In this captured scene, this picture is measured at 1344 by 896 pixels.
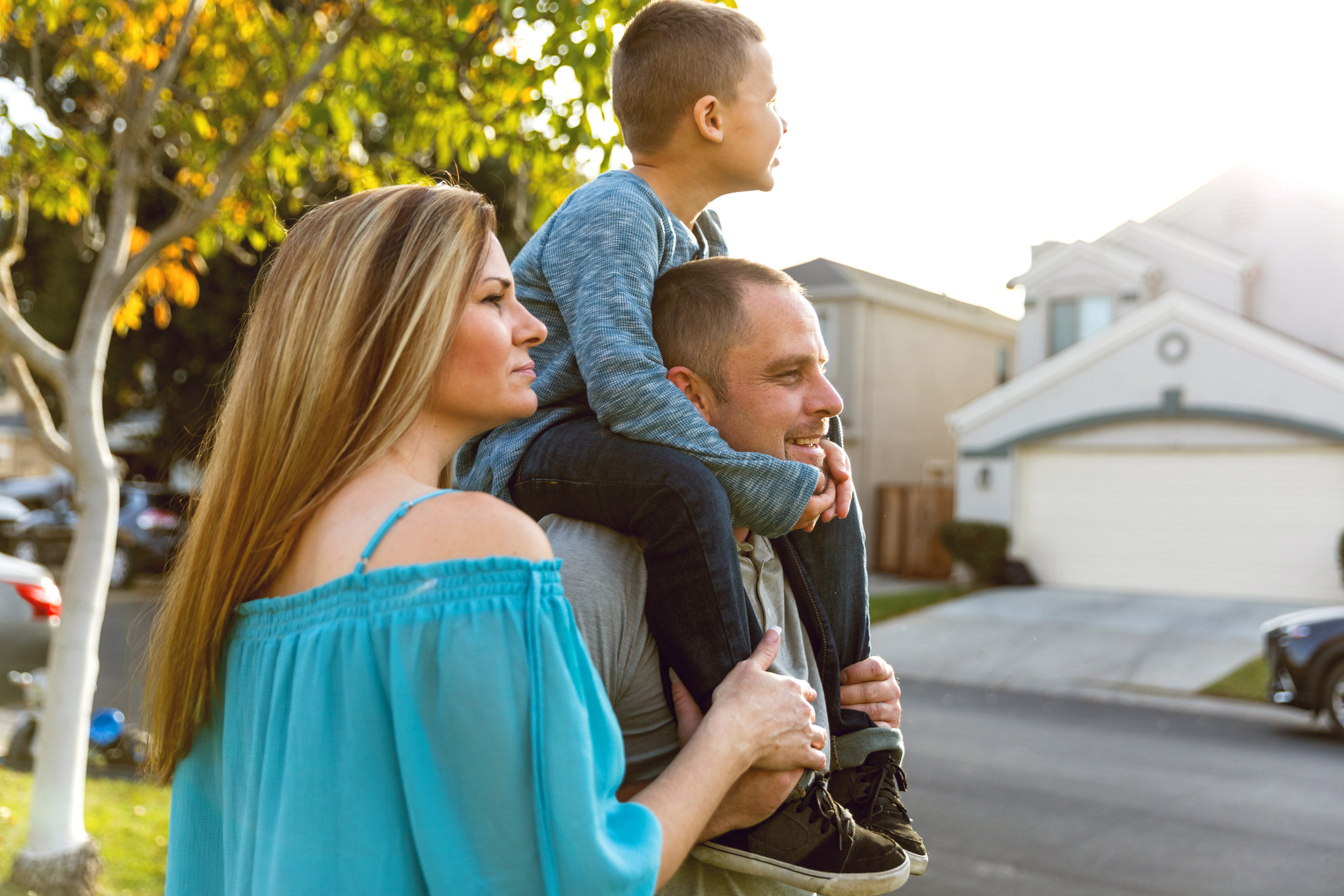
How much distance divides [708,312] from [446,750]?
37.9 inches

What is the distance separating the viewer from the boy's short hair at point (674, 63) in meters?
2.22

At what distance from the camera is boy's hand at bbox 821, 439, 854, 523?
200 cm

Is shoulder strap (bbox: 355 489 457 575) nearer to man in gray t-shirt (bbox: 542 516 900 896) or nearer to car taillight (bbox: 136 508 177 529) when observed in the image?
man in gray t-shirt (bbox: 542 516 900 896)

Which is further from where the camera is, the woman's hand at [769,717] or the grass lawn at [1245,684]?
the grass lawn at [1245,684]

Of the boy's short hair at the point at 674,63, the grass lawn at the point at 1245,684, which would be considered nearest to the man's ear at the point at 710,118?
the boy's short hair at the point at 674,63

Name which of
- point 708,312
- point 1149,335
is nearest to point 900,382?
point 1149,335

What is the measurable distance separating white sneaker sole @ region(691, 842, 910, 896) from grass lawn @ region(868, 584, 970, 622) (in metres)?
14.6

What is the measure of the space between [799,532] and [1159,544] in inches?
710

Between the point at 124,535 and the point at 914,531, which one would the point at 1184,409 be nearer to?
the point at 914,531

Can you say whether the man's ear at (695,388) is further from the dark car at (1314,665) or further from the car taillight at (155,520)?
the car taillight at (155,520)

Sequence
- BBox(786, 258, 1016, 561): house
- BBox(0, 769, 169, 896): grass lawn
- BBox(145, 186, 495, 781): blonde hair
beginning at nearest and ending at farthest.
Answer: BBox(145, 186, 495, 781): blonde hair
BBox(0, 769, 169, 896): grass lawn
BBox(786, 258, 1016, 561): house

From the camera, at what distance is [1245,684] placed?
11805 mm

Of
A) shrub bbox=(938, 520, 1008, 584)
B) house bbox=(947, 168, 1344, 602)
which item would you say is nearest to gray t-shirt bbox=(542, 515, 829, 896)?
house bbox=(947, 168, 1344, 602)

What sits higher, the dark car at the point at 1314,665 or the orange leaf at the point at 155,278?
the orange leaf at the point at 155,278
